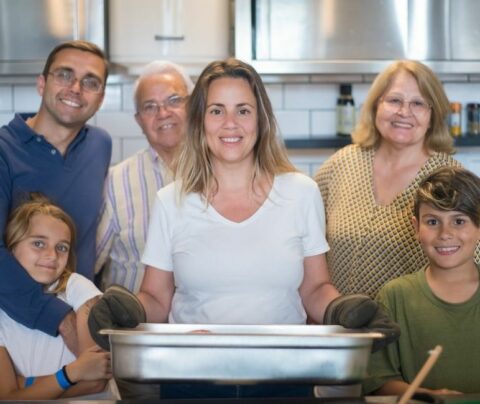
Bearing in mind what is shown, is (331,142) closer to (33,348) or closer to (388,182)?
(388,182)

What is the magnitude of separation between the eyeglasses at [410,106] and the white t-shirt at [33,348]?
3.01ft

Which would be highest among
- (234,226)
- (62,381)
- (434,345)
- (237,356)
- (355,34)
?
(355,34)

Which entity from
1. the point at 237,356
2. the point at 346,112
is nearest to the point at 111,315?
the point at 237,356

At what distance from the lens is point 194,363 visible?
1.41 m

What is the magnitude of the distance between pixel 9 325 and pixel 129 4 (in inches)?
61.7

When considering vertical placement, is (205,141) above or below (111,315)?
above

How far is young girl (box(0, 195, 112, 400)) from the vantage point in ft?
6.73

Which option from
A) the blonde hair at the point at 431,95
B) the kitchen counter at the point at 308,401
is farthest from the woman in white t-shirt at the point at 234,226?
the blonde hair at the point at 431,95

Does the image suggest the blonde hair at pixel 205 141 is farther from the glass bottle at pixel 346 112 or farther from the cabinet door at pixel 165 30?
the glass bottle at pixel 346 112

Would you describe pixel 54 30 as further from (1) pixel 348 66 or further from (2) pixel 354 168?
(2) pixel 354 168

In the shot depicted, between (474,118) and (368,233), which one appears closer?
(368,233)

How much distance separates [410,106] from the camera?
2.40 meters

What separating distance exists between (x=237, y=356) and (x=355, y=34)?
2224 mm

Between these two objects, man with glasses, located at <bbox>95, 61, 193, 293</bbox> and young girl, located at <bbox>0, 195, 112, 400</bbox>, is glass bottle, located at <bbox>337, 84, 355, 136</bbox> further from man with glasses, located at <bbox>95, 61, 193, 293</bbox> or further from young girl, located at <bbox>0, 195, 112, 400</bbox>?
young girl, located at <bbox>0, 195, 112, 400</bbox>
